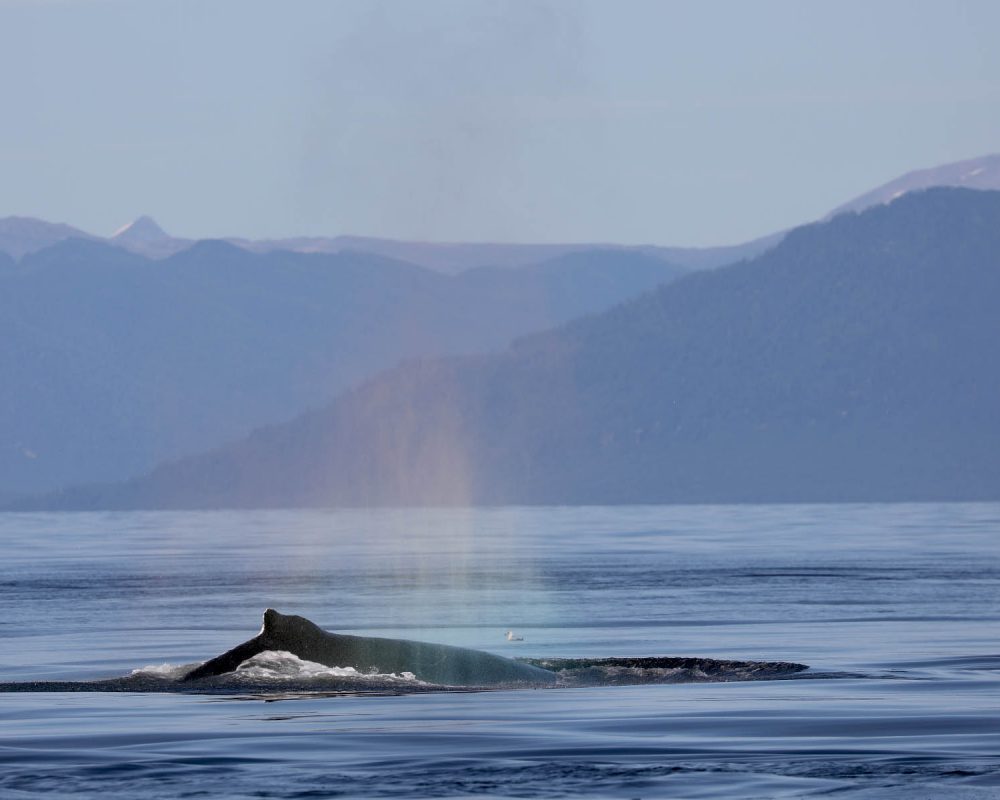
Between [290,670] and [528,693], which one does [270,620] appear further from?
[528,693]

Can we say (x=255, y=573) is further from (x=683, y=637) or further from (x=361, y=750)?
(x=361, y=750)

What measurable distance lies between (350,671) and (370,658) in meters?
0.42

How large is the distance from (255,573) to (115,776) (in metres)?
47.9

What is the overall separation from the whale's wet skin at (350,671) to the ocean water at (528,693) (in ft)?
0.38

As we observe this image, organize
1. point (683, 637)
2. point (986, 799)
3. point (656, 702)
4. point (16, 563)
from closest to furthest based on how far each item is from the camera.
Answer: point (986, 799) < point (656, 702) < point (683, 637) < point (16, 563)

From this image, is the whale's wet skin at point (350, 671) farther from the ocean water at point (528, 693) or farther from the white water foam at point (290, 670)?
the ocean water at point (528, 693)

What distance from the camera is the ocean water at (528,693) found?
15852mm

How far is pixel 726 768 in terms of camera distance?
16125mm

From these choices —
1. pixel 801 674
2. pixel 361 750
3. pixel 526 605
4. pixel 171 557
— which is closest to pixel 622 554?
pixel 171 557

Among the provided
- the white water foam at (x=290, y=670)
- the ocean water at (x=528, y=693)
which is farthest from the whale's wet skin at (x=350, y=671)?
the ocean water at (x=528, y=693)

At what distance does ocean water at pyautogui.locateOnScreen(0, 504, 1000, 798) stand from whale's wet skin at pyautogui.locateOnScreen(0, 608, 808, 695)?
0.38 ft

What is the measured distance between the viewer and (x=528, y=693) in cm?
2289

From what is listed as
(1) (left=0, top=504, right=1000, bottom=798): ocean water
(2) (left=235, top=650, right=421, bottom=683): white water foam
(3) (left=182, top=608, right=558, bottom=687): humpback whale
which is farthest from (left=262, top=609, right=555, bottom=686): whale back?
(1) (left=0, top=504, right=1000, bottom=798): ocean water

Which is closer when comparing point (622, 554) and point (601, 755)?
point (601, 755)
